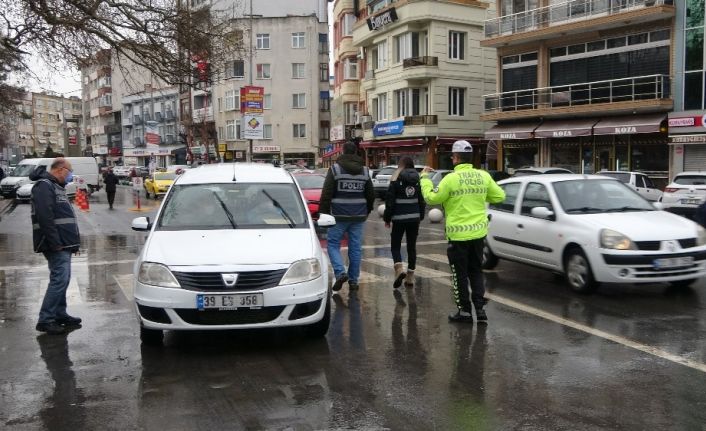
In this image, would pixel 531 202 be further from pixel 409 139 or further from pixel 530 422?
pixel 409 139

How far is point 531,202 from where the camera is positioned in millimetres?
9562

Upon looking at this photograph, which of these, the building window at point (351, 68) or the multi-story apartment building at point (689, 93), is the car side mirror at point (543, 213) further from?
the building window at point (351, 68)

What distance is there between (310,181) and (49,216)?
11959 mm

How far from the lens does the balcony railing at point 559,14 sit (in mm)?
27297

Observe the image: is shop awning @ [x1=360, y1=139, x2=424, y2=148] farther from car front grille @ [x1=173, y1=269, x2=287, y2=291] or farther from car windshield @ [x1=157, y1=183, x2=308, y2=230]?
car front grille @ [x1=173, y1=269, x2=287, y2=291]

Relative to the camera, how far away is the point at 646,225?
8250mm

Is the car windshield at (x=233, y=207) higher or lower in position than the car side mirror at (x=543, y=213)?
higher

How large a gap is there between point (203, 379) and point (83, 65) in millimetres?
13554

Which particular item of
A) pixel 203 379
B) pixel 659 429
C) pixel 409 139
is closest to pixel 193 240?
pixel 203 379

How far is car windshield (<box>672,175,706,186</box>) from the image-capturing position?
1897cm

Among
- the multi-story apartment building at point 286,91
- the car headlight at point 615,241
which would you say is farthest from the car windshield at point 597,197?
the multi-story apartment building at point 286,91

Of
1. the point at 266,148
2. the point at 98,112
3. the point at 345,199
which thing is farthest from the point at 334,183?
the point at 98,112

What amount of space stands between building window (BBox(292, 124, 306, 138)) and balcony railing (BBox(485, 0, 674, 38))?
29.9m

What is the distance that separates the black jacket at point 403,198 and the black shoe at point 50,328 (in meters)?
4.01
